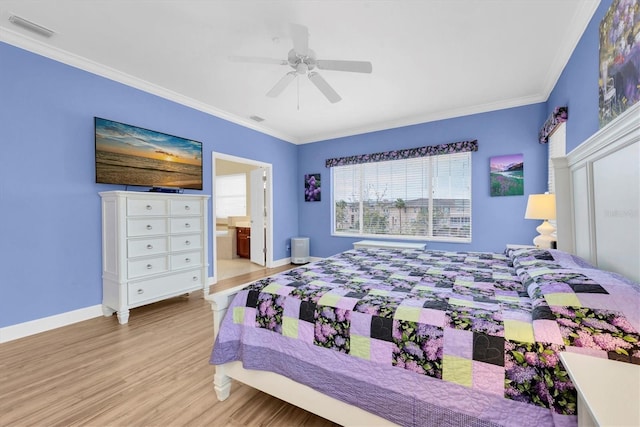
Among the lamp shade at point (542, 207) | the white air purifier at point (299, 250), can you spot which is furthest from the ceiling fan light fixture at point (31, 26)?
Result: the lamp shade at point (542, 207)

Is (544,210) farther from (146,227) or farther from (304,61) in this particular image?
(146,227)

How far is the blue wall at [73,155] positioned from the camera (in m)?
2.46

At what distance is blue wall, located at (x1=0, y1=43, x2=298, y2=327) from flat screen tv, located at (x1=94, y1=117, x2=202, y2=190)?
11cm

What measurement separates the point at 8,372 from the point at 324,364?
236cm

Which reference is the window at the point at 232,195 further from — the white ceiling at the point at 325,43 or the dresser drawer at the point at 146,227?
the dresser drawer at the point at 146,227

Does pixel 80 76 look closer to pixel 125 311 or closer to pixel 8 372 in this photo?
pixel 125 311

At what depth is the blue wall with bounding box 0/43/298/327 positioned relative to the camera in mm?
2475

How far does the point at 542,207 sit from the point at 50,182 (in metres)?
4.84

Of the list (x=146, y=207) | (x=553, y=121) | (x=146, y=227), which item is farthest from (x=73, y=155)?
(x=553, y=121)

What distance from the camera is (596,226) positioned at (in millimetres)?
1828

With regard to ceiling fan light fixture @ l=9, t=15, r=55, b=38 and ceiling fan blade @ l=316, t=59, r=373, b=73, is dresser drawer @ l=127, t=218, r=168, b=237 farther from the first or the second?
ceiling fan blade @ l=316, t=59, r=373, b=73

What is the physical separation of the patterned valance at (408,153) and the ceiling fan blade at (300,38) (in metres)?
2.94

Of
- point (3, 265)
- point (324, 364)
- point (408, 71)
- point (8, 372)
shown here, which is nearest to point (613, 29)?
point (408, 71)

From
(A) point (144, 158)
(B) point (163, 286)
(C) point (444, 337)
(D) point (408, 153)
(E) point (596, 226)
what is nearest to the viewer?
(C) point (444, 337)
